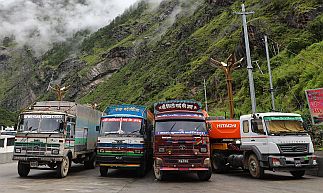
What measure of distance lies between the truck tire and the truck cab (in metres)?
2.50

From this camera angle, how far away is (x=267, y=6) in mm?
62781

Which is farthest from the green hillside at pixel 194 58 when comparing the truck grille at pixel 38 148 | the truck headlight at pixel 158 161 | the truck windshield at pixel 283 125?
the truck grille at pixel 38 148

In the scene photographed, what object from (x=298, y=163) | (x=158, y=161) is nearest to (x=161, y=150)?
(x=158, y=161)

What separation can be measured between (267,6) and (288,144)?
176ft

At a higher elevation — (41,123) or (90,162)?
(41,123)

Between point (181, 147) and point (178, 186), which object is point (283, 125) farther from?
point (178, 186)

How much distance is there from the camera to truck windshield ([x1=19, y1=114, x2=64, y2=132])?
1621 cm

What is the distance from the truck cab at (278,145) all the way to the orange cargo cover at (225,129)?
243 centimetres

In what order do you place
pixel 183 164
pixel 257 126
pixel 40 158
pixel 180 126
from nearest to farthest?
pixel 183 164 < pixel 180 126 < pixel 257 126 < pixel 40 158

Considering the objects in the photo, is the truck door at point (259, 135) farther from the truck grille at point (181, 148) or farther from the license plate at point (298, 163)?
the truck grille at point (181, 148)

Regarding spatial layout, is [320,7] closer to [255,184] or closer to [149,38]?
[255,184]

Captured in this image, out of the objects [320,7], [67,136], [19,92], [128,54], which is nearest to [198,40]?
[320,7]

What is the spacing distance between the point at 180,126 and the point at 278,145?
165 inches

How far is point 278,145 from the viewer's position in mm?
14391
